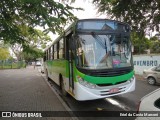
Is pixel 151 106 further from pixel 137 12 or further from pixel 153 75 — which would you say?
pixel 137 12

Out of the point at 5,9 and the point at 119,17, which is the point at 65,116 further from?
the point at 119,17

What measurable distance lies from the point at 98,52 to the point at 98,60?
0.28 meters

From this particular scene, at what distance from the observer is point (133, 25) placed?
682 inches

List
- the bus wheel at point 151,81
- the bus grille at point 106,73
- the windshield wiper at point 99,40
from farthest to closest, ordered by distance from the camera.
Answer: the bus wheel at point 151,81
the windshield wiper at point 99,40
the bus grille at point 106,73

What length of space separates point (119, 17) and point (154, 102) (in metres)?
13.4

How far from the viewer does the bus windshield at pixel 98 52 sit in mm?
7508

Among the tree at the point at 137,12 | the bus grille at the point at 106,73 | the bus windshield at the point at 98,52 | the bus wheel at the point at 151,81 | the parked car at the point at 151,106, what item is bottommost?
the bus wheel at the point at 151,81

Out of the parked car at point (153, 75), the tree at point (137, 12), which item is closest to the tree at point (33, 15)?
the tree at point (137, 12)

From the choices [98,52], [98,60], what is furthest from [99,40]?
[98,60]

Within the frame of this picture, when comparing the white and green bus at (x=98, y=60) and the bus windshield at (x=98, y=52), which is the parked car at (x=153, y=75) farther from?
the bus windshield at (x=98, y=52)

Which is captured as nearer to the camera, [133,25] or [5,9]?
[5,9]

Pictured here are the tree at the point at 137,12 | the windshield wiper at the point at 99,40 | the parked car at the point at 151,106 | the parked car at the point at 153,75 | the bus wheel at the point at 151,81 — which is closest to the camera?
the parked car at the point at 151,106

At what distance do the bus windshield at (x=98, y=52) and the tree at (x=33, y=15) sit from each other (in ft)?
3.07

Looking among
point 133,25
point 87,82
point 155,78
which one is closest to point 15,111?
point 87,82
